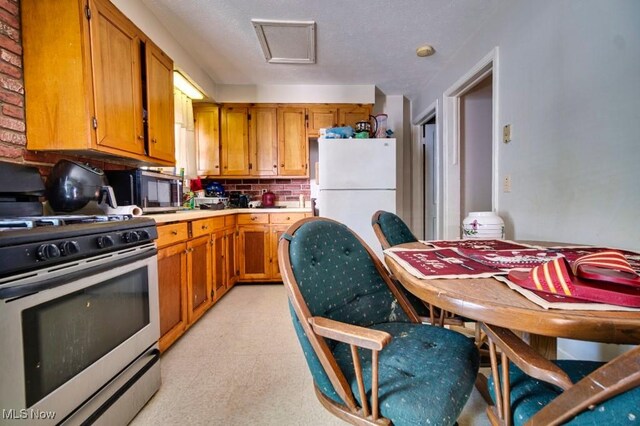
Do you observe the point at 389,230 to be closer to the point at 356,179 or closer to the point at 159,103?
the point at 356,179

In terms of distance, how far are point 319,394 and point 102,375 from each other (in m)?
0.87

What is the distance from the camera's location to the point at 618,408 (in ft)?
1.36

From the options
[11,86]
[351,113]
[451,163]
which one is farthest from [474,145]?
[11,86]

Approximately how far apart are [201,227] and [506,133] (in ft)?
8.06

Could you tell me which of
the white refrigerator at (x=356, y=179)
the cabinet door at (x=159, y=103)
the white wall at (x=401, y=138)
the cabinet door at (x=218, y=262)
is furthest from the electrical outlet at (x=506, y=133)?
the cabinet door at (x=159, y=103)

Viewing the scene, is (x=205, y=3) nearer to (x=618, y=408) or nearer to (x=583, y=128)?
(x=583, y=128)

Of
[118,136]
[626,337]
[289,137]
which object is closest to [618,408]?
[626,337]

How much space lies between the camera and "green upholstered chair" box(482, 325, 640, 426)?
402mm

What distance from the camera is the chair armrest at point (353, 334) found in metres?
0.66

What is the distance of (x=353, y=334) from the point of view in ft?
2.28

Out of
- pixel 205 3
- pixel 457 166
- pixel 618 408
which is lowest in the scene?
pixel 618 408

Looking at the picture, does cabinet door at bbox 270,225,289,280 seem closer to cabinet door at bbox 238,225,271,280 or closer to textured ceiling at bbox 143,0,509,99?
cabinet door at bbox 238,225,271,280

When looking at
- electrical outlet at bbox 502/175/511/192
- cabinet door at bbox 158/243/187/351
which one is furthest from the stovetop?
electrical outlet at bbox 502/175/511/192

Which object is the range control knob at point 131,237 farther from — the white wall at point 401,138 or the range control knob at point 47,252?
the white wall at point 401,138
